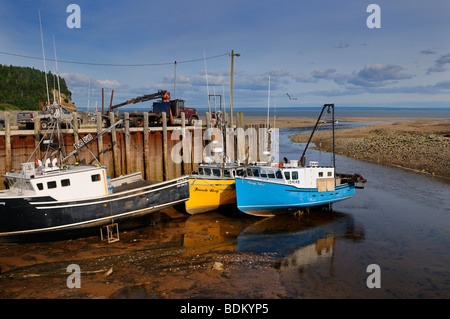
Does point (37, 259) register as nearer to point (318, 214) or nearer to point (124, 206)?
point (124, 206)

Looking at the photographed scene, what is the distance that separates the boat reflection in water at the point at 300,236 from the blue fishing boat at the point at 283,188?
977mm

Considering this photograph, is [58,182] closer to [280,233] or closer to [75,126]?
[75,126]

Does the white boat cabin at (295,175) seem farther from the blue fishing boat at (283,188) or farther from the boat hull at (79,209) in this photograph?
the boat hull at (79,209)

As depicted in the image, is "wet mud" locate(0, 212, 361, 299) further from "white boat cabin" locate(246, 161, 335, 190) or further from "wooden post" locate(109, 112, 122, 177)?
"wooden post" locate(109, 112, 122, 177)

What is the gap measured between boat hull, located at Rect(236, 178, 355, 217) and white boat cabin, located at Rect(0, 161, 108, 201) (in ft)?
27.0

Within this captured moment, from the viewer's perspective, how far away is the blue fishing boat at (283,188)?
66.3 ft

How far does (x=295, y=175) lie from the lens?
2084 centimetres

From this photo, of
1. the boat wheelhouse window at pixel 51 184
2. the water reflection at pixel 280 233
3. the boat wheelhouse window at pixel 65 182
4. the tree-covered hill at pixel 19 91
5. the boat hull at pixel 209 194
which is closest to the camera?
the boat wheelhouse window at pixel 51 184

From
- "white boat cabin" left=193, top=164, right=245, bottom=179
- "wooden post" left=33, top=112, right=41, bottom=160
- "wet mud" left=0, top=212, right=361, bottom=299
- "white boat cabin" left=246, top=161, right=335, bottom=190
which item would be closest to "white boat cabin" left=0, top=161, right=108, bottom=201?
"wooden post" left=33, top=112, right=41, bottom=160

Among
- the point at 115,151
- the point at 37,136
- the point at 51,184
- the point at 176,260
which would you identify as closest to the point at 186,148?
the point at 115,151

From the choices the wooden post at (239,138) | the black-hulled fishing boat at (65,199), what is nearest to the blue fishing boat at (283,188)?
the wooden post at (239,138)

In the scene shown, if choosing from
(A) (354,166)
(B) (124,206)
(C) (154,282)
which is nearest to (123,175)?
(B) (124,206)

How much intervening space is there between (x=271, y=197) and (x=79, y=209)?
1117cm
